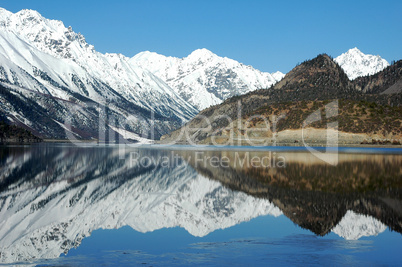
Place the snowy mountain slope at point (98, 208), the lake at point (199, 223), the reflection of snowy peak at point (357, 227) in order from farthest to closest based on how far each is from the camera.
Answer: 1. the reflection of snowy peak at point (357, 227)
2. the snowy mountain slope at point (98, 208)
3. the lake at point (199, 223)

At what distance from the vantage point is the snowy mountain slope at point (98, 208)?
26703 mm

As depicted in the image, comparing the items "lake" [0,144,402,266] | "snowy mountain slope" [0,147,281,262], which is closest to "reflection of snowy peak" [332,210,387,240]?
"lake" [0,144,402,266]

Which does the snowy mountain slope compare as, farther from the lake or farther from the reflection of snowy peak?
the reflection of snowy peak

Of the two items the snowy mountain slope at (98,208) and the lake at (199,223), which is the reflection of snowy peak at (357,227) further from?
the snowy mountain slope at (98,208)

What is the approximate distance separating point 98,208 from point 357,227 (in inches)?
653

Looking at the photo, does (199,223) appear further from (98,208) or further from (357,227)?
(357,227)

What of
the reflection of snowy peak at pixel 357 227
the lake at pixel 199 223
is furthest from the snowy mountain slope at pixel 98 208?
the reflection of snowy peak at pixel 357 227

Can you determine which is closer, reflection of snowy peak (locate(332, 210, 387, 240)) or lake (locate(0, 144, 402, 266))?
lake (locate(0, 144, 402, 266))

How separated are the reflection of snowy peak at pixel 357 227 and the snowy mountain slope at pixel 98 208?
219 inches

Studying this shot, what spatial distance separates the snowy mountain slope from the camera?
26.7 m

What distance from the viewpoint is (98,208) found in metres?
36.2

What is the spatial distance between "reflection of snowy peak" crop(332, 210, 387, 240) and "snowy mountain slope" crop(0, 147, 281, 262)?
5.57 meters

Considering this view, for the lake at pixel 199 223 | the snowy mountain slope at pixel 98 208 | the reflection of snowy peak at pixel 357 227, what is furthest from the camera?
the reflection of snowy peak at pixel 357 227

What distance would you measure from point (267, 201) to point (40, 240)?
19.2 metres
